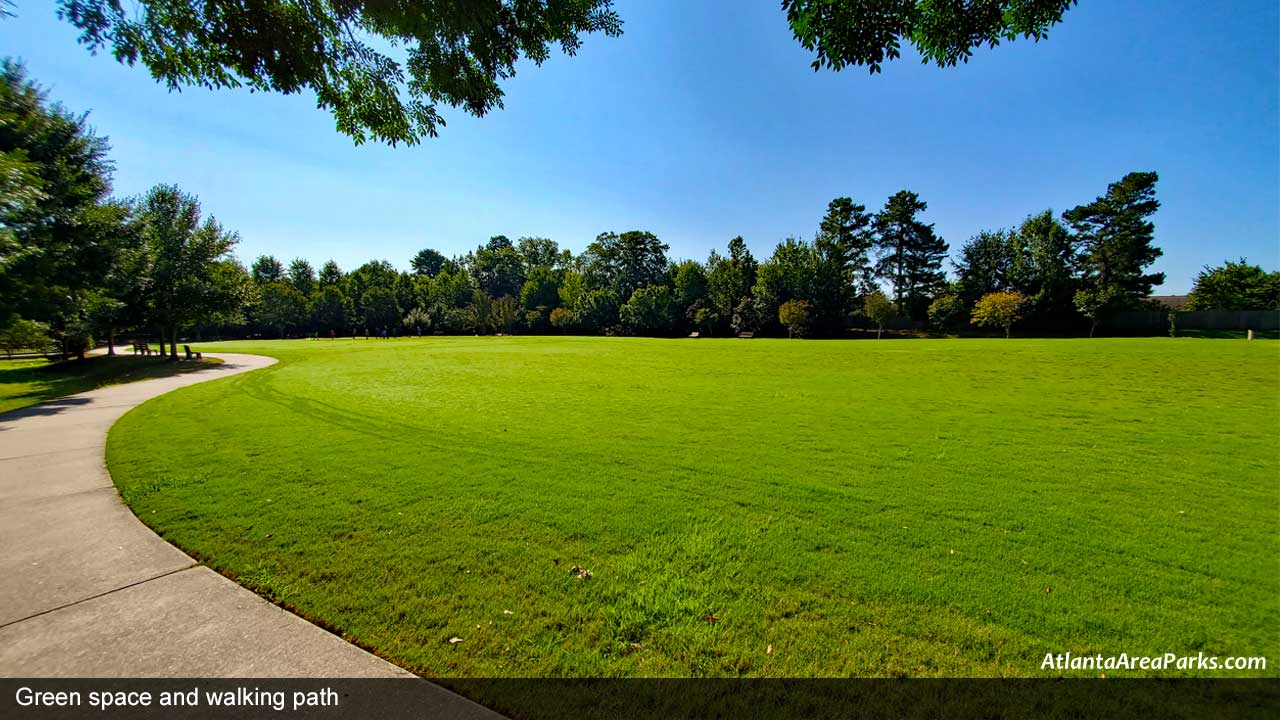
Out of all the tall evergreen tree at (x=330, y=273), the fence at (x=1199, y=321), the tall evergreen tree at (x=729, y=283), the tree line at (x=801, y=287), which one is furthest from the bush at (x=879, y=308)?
the tall evergreen tree at (x=330, y=273)

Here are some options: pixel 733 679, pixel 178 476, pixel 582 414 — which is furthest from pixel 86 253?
pixel 733 679

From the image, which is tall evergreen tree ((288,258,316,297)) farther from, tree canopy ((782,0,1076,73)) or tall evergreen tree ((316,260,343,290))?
tree canopy ((782,0,1076,73))

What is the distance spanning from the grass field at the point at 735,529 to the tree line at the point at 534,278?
569cm

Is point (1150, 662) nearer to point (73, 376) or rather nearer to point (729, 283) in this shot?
point (73, 376)

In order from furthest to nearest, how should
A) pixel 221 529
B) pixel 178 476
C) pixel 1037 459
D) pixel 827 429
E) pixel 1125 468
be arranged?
pixel 827 429
pixel 1037 459
pixel 1125 468
pixel 178 476
pixel 221 529

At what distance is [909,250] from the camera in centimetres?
6481

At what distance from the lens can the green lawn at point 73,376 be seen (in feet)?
46.2

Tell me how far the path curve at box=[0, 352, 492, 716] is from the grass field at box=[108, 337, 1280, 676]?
187 mm

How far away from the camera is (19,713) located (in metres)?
2.22

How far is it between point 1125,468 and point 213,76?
38.0 ft

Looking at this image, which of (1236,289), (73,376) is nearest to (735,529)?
(73,376)

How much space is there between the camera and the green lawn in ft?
46.2

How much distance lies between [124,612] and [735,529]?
4680 mm

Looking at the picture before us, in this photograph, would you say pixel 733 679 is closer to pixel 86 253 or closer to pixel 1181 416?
pixel 1181 416
